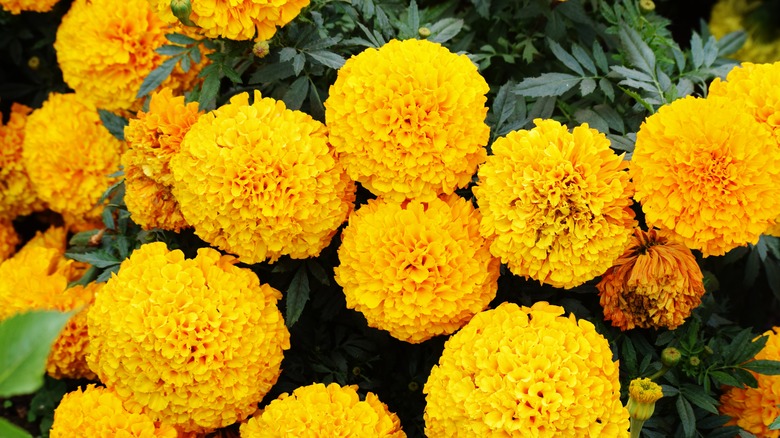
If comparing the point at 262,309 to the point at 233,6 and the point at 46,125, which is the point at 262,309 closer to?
the point at 233,6

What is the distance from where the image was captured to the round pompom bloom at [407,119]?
6.52ft

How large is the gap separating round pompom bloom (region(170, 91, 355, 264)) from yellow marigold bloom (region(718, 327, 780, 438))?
51.3 inches

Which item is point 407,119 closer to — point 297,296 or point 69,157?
point 297,296

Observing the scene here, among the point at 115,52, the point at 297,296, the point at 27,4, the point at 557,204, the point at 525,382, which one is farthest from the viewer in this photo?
the point at 27,4

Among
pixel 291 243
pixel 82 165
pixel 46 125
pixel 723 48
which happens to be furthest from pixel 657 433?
pixel 46 125

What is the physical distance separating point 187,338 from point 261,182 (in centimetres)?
45

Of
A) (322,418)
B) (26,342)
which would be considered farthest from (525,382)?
(26,342)

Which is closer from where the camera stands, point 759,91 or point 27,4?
point 759,91

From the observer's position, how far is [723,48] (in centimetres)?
290

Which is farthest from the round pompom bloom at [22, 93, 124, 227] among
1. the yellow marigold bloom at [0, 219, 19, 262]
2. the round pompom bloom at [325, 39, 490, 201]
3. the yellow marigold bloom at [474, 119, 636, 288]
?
the yellow marigold bloom at [474, 119, 636, 288]

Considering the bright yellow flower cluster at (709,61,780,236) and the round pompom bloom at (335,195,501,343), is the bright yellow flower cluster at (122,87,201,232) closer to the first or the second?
the round pompom bloom at (335,195,501,343)

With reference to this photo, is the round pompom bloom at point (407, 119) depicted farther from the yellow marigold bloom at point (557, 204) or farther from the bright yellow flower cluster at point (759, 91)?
the bright yellow flower cluster at point (759, 91)

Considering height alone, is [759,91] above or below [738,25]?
above

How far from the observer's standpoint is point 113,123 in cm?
271
